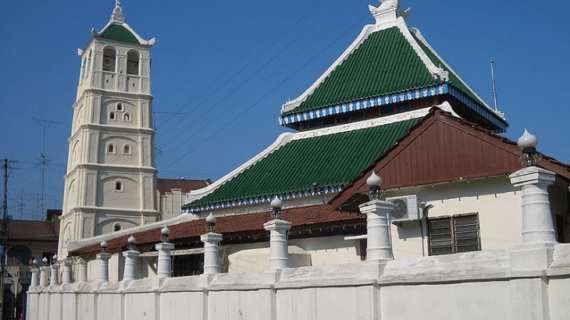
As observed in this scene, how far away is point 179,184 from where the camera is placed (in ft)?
218

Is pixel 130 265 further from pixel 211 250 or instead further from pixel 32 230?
pixel 32 230

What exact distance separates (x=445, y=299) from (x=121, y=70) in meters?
42.7

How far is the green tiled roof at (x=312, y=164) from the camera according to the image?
61.2 feet

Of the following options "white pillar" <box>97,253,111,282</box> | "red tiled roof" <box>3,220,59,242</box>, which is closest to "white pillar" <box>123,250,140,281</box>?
"white pillar" <box>97,253,111,282</box>

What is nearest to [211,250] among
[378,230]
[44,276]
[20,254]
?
[378,230]

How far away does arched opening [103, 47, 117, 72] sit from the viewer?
48.8 metres

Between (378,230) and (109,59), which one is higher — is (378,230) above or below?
below

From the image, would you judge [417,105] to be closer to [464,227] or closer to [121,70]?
[464,227]

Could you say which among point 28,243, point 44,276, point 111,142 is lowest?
point 44,276

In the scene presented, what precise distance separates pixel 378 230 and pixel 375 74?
12675mm

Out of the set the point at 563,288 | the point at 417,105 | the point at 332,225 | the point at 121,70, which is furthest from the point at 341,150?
the point at 121,70

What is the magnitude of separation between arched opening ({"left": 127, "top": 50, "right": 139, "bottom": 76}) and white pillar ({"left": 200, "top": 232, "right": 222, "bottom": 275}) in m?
37.7

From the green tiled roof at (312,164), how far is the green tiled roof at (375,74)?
1123 mm

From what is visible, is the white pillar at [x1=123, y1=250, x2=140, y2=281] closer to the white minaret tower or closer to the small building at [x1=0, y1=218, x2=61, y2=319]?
the white minaret tower
